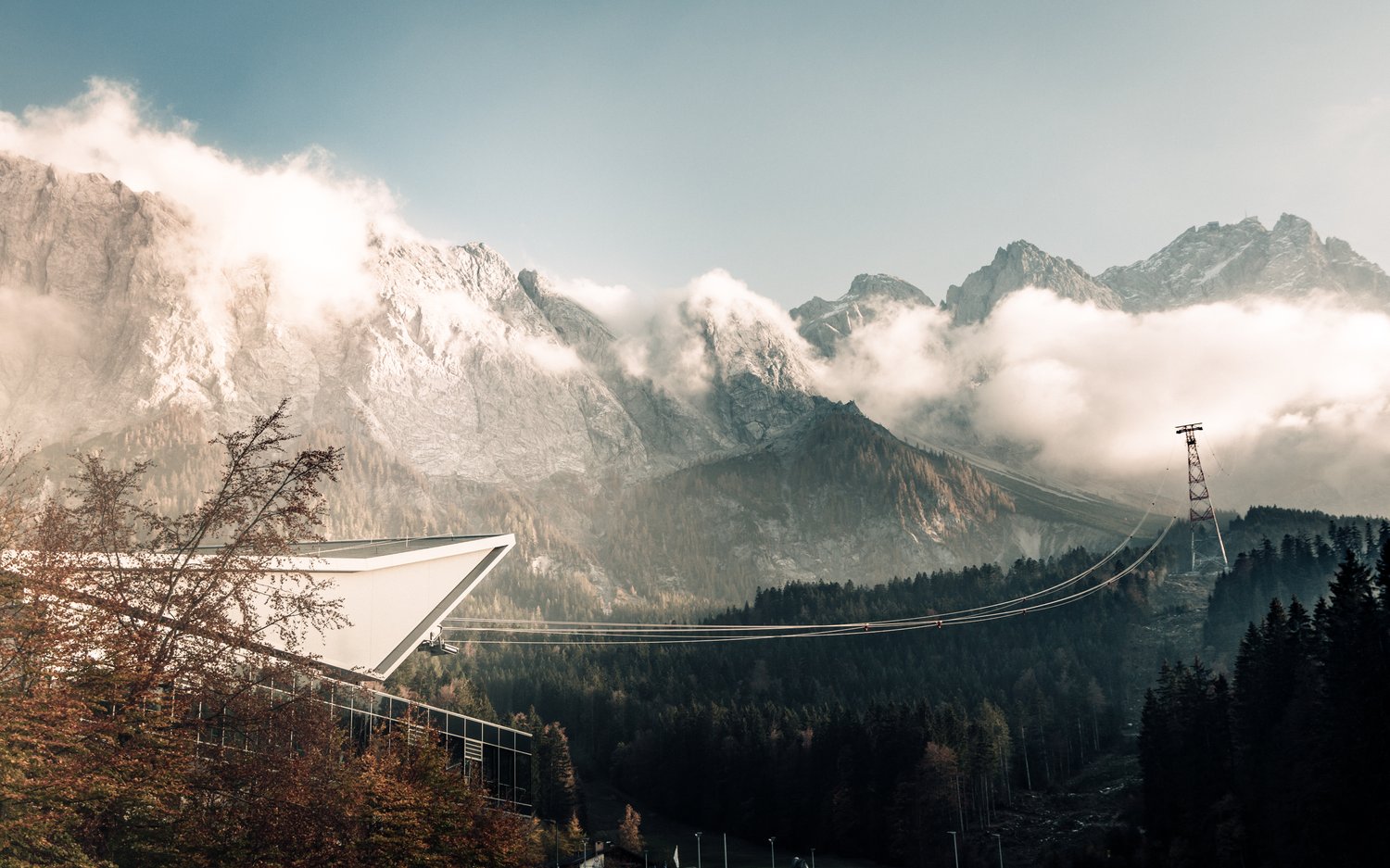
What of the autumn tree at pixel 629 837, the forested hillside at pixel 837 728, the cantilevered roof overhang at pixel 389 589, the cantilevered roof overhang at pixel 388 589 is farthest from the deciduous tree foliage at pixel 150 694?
the forested hillside at pixel 837 728

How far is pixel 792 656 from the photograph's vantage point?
645ft

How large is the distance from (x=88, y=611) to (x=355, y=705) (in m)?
32.9

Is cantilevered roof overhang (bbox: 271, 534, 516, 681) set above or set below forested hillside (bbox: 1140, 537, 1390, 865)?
Result: above

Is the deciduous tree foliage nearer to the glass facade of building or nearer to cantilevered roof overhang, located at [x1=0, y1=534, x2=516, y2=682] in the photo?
the glass facade of building

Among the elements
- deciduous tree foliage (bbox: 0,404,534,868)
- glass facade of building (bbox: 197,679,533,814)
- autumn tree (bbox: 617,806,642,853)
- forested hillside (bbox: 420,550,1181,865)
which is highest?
deciduous tree foliage (bbox: 0,404,534,868)

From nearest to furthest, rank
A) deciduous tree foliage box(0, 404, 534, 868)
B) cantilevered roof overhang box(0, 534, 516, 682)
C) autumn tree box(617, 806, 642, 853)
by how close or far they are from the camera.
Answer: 1. deciduous tree foliage box(0, 404, 534, 868)
2. cantilevered roof overhang box(0, 534, 516, 682)
3. autumn tree box(617, 806, 642, 853)

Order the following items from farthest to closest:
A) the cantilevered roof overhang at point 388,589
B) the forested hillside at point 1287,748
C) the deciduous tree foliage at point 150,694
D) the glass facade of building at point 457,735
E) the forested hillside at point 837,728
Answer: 1. the forested hillside at point 837,728
2. the forested hillside at point 1287,748
3. the cantilevered roof overhang at point 388,589
4. the glass facade of building at point 457,735
5. the deciduous tree foliage at point 150,694

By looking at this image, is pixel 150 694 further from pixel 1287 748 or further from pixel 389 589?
pixel 1287 748

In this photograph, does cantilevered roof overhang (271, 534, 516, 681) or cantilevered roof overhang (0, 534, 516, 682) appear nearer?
cantilevered roof overhang (0, 534, 516, 682)

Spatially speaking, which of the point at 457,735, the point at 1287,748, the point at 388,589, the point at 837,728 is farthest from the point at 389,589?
the point at 837,728

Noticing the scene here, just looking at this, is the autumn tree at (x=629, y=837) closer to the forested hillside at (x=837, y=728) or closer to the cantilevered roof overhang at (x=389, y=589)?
the forested hillside at (x=837, y=728)

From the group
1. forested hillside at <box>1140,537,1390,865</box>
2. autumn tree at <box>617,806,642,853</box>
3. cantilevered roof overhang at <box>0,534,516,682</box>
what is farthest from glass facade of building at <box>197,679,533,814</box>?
autumn tree at <box>617,806,642,853</box>

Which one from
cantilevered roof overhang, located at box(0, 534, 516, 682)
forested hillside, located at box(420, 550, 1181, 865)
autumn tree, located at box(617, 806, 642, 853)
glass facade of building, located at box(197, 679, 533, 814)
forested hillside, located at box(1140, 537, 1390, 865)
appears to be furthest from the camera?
forested hillside, located at box(420, 550, 1181, 865)

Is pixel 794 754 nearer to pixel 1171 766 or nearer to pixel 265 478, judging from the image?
pixel 1171 766
